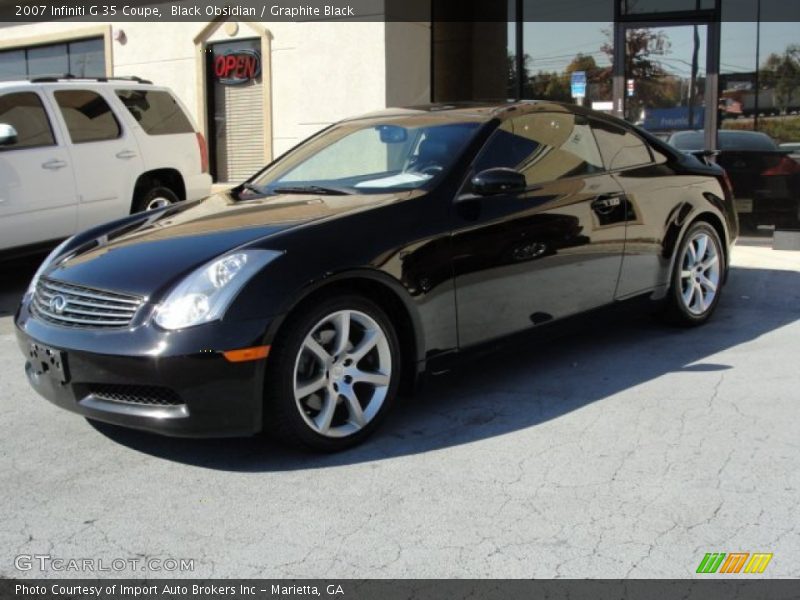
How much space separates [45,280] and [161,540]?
1.60m

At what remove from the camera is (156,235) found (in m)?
4.20

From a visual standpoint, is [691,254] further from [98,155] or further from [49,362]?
[98,155]

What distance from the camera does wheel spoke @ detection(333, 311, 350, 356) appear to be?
12.5 ft

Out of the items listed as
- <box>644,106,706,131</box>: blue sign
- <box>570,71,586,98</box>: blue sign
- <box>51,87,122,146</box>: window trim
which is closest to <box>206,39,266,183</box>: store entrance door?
<box>51,87,122,146</box>: window trim

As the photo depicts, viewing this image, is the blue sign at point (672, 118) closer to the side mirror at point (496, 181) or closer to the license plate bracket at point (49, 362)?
the side mirror at point (496, 181)

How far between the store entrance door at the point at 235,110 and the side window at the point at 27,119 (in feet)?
15.0

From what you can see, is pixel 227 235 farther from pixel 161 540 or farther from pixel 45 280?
pixel 161 540

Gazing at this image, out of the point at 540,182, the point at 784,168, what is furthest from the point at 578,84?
the point at 540,182

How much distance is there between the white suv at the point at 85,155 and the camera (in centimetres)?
775

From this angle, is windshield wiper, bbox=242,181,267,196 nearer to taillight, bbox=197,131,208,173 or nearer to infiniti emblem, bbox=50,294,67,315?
infiniti emblem, bbox=50,294,67,315

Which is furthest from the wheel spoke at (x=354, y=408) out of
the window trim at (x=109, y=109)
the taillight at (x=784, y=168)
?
the taillight at (x=784, y=168)

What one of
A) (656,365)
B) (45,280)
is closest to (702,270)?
(656,365)

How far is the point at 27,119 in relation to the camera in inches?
313

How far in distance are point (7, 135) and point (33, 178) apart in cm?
48
